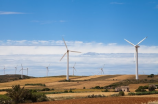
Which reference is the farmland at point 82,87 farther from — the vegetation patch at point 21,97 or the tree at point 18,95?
the tree at point 18,95

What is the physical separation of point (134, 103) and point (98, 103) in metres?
5.11

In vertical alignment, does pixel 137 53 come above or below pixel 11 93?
above

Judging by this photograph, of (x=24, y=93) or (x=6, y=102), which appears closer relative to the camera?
(x=6, y=102)

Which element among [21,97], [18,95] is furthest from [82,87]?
[18,95]

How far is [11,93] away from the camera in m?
50.4

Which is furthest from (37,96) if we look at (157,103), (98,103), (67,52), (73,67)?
(73,67)

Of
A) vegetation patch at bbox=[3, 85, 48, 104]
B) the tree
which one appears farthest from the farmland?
the tree

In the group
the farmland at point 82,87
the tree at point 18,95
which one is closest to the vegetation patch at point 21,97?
A: the tree at point 18,95

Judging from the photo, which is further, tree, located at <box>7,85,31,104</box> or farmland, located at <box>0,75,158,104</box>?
farmland, located at <box>0,75,158,104</box>

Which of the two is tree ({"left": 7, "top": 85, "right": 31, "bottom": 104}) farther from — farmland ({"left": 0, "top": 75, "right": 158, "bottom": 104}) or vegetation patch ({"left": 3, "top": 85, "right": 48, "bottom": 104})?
farmland ({"left": 0, "top": 75, "right": 158, "bottom": 104})

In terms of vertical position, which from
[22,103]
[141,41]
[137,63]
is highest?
[141,41]

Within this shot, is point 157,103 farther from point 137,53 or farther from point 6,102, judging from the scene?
point 137,53

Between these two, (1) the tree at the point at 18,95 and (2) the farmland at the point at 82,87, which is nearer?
(1) the tree at the point at 18,95

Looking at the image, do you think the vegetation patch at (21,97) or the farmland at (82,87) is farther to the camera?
the farmland at (82,87)
